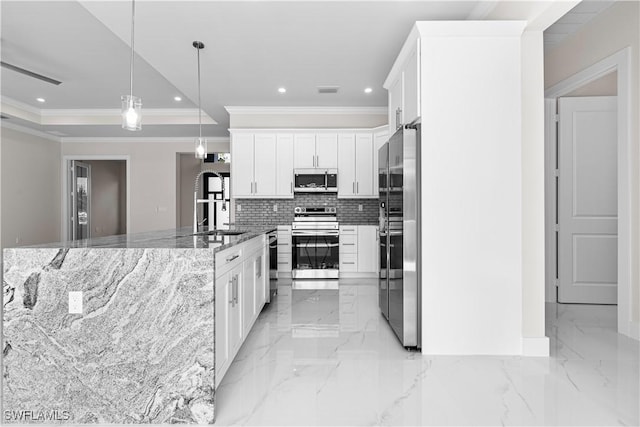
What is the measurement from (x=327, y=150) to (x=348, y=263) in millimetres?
1824

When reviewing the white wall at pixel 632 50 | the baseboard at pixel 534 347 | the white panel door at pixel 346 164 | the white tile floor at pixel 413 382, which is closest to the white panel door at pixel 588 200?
the white wall at pixel 632 50

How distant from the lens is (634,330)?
10.7 feet

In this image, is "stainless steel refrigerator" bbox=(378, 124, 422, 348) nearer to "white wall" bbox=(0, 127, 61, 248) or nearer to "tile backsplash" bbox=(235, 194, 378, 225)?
"tile backsplash" bbox=(235, 194, 378, 225)

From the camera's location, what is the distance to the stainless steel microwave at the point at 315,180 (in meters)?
6.16

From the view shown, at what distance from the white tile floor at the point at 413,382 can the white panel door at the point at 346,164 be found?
299 centimetres

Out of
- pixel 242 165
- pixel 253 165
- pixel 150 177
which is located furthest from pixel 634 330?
pixel 150 177

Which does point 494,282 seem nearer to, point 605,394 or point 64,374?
point 605,394

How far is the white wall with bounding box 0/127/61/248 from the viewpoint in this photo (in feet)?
23.8

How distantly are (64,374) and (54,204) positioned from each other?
7.90m

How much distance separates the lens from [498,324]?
2.85 metres

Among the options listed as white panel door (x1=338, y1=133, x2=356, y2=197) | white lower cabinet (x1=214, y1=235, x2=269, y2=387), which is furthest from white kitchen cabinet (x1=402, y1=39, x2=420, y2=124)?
white panel door (x1=338, y1=133, x2=356, y2=197)

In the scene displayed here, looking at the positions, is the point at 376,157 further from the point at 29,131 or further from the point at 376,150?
the point at 29,131

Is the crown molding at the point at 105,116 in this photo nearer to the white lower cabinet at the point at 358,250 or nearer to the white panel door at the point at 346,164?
the white panel door at the point at 346,164

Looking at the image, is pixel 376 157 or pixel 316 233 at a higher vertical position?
pixel 376 157
